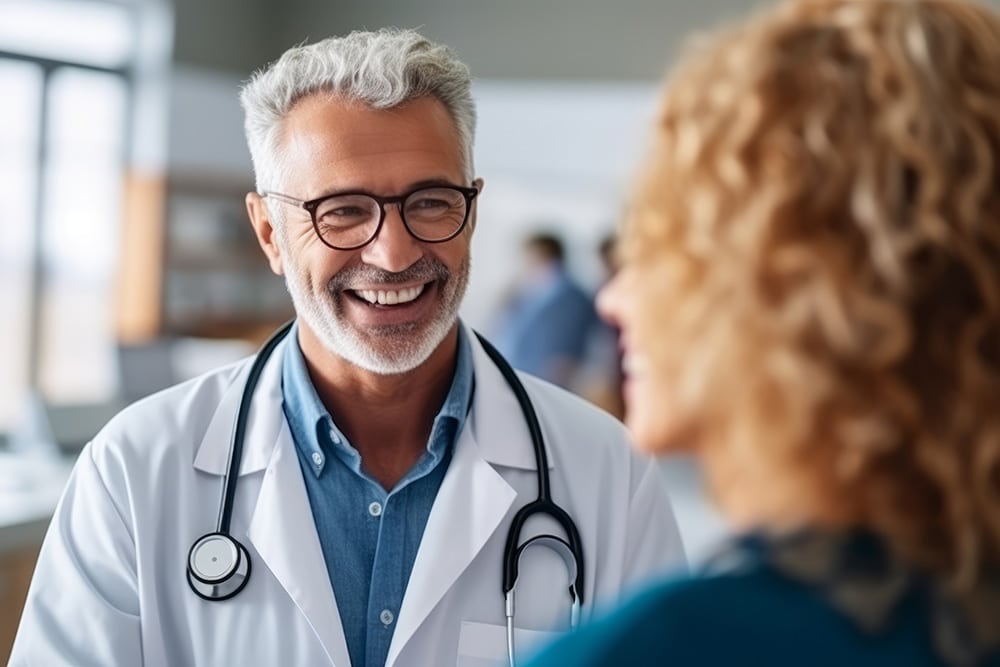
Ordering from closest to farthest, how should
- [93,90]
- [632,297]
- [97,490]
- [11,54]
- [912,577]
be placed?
[912,577], [632,297], [97,490], [11,54], [93,90]

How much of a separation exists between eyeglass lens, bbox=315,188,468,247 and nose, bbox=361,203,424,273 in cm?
1

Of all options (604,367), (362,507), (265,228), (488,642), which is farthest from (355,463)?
(604,367)

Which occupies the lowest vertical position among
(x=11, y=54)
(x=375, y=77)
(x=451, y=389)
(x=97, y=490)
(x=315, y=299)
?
(x=97, y=490)

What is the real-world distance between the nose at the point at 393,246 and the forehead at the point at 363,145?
4 centimetres

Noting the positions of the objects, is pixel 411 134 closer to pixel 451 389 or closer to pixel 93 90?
pixel 451 389

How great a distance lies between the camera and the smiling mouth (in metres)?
1.62

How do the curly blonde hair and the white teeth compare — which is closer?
the curly blonde hair

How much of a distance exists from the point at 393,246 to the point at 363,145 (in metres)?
0.14

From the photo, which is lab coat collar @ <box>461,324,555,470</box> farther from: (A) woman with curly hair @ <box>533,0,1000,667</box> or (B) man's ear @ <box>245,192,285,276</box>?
(A) woman with curly hair @ <box>533,0,1000,667</box>

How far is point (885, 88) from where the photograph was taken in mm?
723

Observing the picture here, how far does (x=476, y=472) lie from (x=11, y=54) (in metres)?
5.65

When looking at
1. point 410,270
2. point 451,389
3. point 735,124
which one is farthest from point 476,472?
point 735,124

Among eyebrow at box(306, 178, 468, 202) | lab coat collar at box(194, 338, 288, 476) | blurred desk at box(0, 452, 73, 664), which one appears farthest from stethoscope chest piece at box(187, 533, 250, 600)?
blurred desk at box(0, 452, 73, 664)

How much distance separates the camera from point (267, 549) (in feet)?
4.84
